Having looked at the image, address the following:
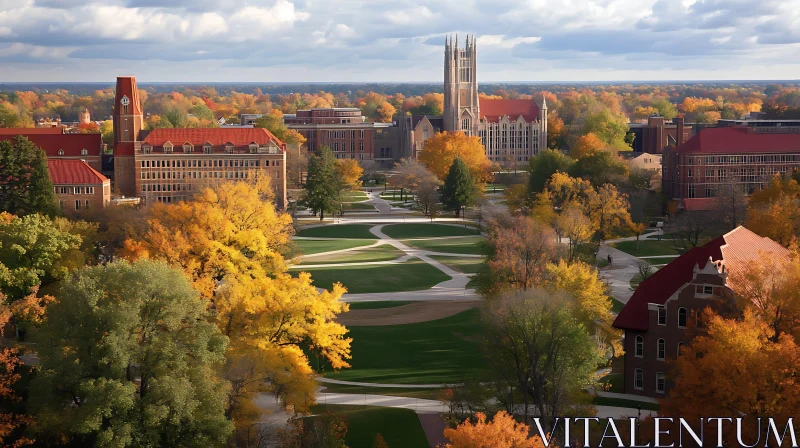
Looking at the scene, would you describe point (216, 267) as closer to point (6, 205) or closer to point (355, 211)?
point (6, 205)

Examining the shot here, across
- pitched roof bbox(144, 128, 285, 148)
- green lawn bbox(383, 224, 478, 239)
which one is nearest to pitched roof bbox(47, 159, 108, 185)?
pitched roof bbox(144, 128, 285, 148)

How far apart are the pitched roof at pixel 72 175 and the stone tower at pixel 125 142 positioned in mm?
14785

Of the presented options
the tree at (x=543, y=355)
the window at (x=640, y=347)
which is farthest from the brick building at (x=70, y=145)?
the tree at (x=543, y=355)

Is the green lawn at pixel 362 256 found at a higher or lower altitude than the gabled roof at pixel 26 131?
lower

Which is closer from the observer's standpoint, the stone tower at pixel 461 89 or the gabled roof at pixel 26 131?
the gabled roof at pixel 26 131

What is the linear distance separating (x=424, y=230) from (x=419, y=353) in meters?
49.1

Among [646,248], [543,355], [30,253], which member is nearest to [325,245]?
[646,248]

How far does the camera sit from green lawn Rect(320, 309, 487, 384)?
5344cm

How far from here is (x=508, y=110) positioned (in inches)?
7215

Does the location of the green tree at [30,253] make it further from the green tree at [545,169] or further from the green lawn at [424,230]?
the green tree at [545,169]

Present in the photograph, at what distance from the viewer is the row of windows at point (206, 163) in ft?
380

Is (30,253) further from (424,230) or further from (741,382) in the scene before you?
(424,230)

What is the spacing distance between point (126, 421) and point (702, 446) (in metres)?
19.6

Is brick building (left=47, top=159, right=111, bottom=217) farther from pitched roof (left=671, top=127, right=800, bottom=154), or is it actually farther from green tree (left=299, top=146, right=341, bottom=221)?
pitched roof (left=671, top=127, right=800, bottom=154)
